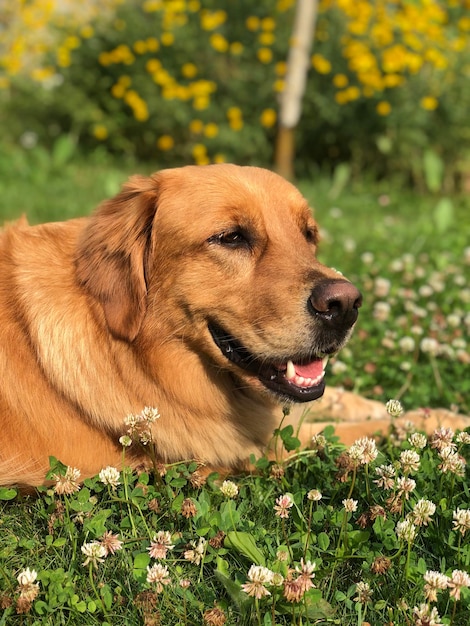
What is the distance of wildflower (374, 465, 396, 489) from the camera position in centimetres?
246

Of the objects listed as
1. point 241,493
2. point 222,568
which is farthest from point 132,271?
point 222,568

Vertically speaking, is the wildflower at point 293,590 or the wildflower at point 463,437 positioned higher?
the wildflower at point 463,437

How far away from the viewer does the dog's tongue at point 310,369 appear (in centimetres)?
295

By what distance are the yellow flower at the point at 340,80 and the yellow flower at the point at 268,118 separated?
98 cm

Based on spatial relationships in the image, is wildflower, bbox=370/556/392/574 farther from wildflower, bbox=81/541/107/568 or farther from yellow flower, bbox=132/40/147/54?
yellow flower, bbox=132/40/147/54

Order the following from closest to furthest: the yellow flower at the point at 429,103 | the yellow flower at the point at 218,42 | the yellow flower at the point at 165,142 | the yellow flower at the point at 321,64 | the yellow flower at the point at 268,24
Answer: the yellow flower at the point at 429,103, the yellow flower at the point at 321,64, the yellow flower at the point at 218,42, the yellow flower at the point at 268,24, the yellow flower at the point at 165,142

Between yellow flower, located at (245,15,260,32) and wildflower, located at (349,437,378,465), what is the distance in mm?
8650

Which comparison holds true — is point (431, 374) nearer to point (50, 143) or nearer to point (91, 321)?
point (91, 321)

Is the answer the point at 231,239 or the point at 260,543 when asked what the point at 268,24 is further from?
the point at 260,543

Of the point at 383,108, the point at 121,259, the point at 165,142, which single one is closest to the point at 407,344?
the point at 121,259

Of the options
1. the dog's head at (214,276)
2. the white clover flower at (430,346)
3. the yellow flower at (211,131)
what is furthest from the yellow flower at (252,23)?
the dog's head at (214,276)

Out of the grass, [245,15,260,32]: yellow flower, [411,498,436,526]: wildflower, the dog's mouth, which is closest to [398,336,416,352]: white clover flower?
the grass

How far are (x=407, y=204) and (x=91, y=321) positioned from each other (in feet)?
22.2

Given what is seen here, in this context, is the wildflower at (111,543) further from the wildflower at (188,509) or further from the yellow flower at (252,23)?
the yellow flower at (252,23)
